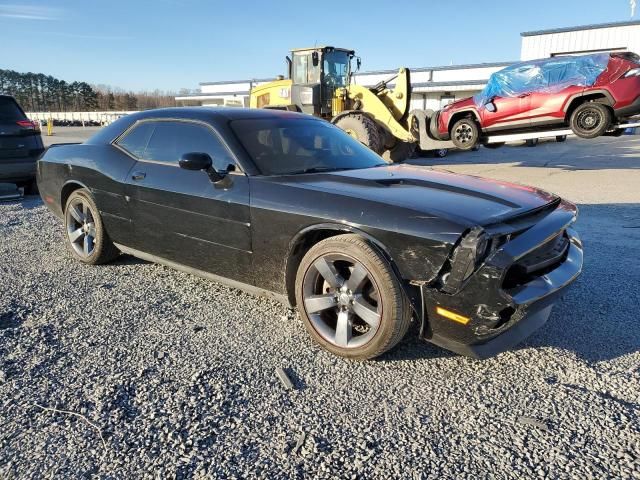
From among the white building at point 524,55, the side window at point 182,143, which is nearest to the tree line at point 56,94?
the white building at point 524,55

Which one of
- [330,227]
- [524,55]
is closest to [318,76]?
[330,227]

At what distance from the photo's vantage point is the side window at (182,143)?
3.45 metres

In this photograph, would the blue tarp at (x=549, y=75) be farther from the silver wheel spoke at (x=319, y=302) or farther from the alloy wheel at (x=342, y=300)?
the silver wheel spoke at (x=319, y=302)

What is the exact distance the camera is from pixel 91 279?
412 cm

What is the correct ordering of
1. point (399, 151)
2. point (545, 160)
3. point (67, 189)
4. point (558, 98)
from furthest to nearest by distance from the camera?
point (545, 160) → point (399, 151) → point (558, 98) → point (67, 189)

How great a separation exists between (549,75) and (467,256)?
902 cm

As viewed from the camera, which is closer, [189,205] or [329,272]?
[329,272]

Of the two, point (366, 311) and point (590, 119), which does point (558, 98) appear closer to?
point (590, 119)

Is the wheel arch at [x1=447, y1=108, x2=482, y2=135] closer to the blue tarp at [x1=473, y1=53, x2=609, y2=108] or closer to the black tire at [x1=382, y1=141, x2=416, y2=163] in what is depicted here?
the blue tarp at [x1=473, y1=53, x2=609, y2=108]

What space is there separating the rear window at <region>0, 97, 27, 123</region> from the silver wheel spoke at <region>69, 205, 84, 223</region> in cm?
403

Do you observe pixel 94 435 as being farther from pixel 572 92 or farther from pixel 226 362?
pixel 572 92

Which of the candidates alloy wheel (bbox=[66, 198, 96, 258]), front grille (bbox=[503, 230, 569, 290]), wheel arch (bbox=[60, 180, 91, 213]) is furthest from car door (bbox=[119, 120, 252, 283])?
front grille (bbox=[503, 230, 569, 290])

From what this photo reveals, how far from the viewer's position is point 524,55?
108ft

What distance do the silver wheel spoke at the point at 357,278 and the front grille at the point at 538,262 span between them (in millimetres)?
763
